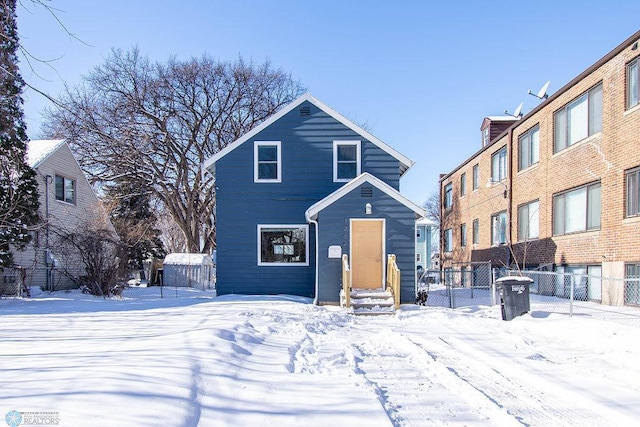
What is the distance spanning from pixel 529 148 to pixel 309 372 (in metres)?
14.3

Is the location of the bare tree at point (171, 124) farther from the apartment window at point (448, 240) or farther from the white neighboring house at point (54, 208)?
the apartment window at point (448, 240)

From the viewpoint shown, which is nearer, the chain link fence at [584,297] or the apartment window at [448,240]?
the chain link fence at [584,297]

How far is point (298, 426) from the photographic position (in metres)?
3.43

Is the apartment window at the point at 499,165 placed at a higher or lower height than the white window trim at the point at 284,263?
higher

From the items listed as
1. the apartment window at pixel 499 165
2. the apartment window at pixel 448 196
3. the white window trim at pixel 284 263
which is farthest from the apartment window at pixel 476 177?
the white window trim at pixel 284 263

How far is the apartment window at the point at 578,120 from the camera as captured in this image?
38.4 feet

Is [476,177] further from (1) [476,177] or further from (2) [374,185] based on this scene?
(2) [374,185]

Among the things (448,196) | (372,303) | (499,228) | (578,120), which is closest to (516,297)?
(372,303)

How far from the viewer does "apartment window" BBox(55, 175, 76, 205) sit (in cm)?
1827

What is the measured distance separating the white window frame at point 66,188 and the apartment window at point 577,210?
19978 millimetres

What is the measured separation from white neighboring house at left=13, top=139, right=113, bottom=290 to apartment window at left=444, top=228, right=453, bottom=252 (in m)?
19.6

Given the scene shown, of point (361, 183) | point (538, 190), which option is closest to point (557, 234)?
point (538, 190)

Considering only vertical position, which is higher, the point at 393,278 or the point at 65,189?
the point at 65,189

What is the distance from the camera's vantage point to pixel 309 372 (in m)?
5.00
